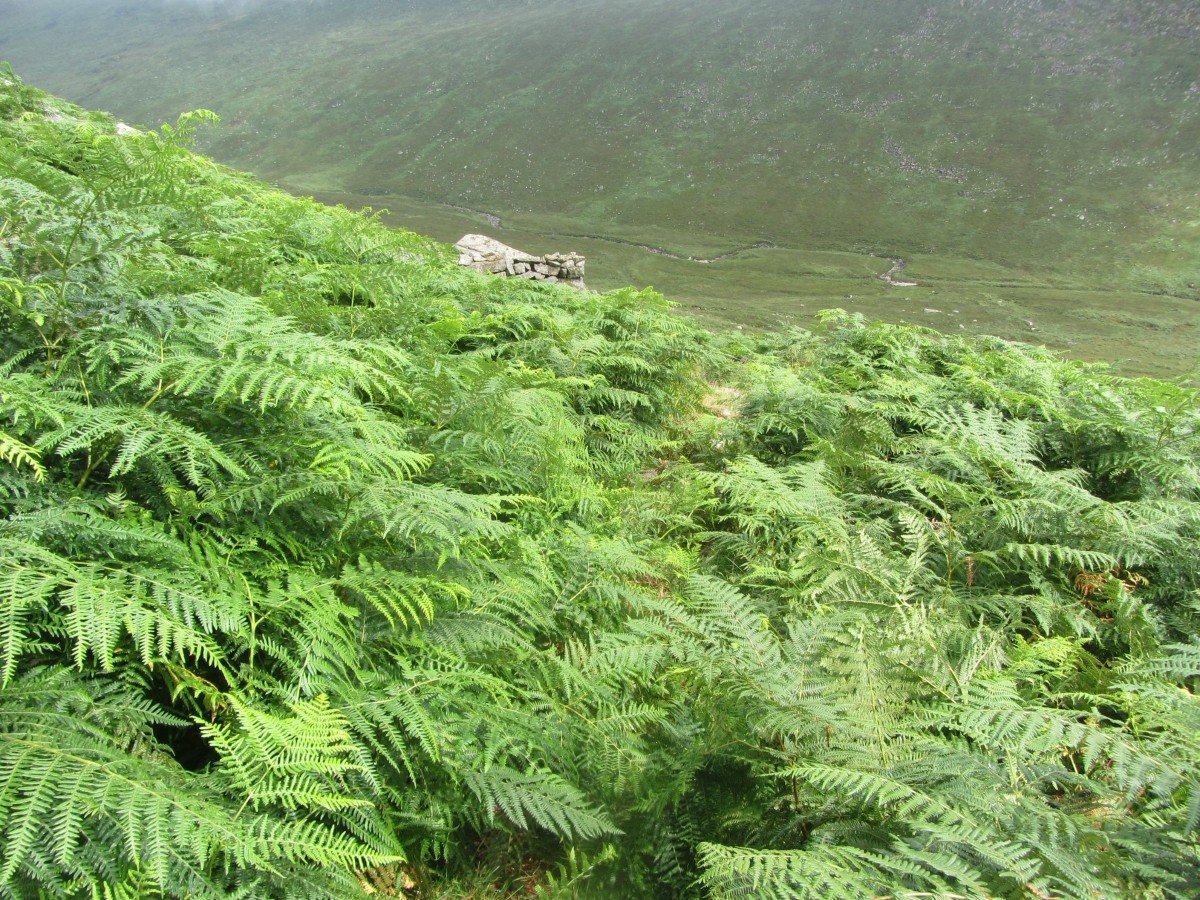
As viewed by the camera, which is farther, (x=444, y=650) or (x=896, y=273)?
(x=896, y=273)

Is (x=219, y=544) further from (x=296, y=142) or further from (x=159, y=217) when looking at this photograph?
(x=296, y=142)

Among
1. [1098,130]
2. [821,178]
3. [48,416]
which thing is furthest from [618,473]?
[1098,130]

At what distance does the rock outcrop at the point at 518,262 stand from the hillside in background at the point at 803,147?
24297 mm

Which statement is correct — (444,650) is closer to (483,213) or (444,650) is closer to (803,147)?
(483,213)

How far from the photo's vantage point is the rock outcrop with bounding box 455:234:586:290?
34906mm

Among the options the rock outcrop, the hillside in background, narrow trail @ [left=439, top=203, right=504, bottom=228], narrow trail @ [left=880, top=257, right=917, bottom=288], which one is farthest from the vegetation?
narrow trail @ [left=439, top=203, right=504, bottom=228]

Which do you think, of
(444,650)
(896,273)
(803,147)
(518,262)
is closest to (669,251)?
(896,273)

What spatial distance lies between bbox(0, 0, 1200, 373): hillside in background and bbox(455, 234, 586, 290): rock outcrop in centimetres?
2430

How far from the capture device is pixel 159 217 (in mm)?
4480

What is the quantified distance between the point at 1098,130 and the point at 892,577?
155169 millimetres

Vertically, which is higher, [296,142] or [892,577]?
[296,142]

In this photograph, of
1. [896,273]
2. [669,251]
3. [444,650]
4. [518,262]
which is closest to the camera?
[444,650]

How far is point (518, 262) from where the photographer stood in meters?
37.2

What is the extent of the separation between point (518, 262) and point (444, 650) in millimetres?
36781
